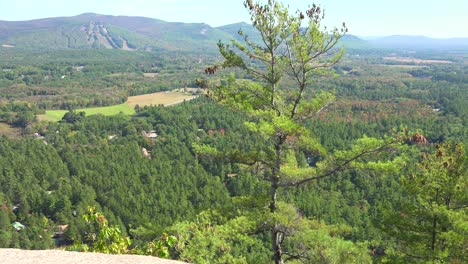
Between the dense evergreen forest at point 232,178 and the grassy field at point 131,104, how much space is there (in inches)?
207

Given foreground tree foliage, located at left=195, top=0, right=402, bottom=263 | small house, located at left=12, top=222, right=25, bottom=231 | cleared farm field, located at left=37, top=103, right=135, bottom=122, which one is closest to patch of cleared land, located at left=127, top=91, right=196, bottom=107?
cleared farm field, located at left=37, top=103, right=135, bottom=122

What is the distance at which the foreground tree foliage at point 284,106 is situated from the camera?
49.2 feet

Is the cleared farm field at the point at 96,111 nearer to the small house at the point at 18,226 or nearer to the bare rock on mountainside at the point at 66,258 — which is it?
the small house at the point at 18,226

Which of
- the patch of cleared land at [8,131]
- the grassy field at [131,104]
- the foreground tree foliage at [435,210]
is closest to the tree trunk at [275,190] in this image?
the foreground tree foliage at [435,210]

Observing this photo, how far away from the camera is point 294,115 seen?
16734 mm

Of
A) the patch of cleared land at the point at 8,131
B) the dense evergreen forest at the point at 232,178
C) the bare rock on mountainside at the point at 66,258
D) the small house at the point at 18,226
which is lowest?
the patch of cleared land at the point at 8,131

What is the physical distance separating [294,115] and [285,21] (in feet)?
12.4

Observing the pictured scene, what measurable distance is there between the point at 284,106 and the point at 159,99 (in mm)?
167277

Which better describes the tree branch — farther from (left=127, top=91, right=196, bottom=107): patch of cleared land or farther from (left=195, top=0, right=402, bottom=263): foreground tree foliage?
(left=127, top=91, right=196, bottom=107): patch of cleared land

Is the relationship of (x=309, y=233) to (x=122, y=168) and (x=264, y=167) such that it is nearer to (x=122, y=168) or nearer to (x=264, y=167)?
(x=264, y=167)

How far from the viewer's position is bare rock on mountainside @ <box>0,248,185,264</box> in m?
10.9

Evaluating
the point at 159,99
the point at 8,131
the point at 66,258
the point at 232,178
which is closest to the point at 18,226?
the point at 232,178

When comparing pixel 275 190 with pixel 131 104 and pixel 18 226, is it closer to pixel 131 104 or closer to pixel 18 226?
A: pixel 18 226

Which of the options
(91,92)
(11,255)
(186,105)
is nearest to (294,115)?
(11,255)
